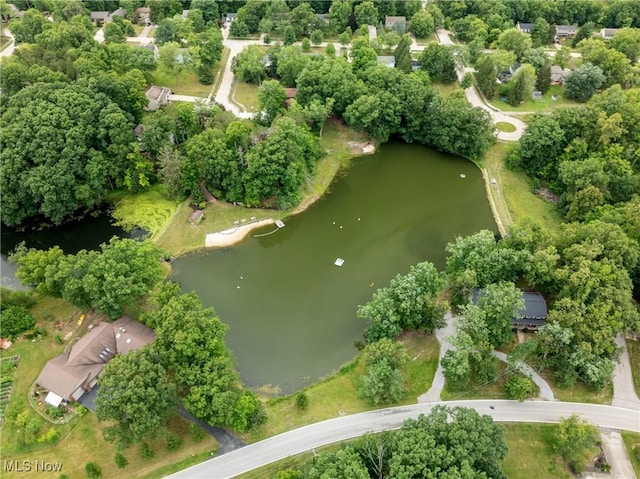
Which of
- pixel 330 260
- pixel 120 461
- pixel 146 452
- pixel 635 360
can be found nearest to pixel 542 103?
pixel 635 360

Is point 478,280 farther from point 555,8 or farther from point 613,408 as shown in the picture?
point 555,8

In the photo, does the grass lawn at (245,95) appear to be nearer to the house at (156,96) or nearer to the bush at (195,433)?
the house at (156,96)

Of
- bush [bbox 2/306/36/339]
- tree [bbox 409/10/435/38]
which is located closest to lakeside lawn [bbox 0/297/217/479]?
bush [bbox 2/306/36/339]

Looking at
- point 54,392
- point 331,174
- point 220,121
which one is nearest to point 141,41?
point 220,121

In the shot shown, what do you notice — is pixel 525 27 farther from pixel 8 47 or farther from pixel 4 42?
pixel 4 42

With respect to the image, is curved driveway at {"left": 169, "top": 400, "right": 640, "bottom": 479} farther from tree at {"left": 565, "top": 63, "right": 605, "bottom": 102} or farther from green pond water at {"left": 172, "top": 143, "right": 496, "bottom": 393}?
tree at {"left": 565, "top": 63, "right": 605, "bottom": 102}

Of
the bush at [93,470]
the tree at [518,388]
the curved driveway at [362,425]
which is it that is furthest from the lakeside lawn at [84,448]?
the tree at [518,388]
